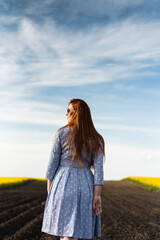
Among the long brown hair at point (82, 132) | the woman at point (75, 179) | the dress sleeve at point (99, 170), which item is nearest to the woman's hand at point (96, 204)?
the woman at point (75, 179)

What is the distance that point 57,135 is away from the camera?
3520 mm

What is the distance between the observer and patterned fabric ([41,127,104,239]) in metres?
3.29

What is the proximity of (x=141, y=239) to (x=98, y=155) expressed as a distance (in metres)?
3.62

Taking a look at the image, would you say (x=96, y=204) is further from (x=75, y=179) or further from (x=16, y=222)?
(x=16, y=222)

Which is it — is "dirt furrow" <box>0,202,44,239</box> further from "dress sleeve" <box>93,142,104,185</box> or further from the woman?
"dress sleeve" <box>93,142,104,185</box>

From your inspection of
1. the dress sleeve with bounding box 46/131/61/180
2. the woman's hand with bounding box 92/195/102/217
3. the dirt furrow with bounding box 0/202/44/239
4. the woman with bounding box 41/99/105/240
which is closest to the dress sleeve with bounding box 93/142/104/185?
the woman with bounding box 41/99/105/240

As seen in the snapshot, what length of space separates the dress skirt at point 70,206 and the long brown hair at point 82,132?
230mm

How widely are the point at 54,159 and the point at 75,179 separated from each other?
13.8 inches

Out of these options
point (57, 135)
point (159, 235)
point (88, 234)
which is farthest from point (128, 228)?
point (57, 135)

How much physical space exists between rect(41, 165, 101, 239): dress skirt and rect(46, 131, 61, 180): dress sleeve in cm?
11

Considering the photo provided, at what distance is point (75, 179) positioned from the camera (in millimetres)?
3348

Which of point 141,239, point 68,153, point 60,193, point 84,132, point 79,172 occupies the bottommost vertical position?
point 141,239

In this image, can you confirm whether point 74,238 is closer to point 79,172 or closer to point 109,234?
point 79,172

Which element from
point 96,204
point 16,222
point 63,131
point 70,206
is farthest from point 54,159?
point 16,222
